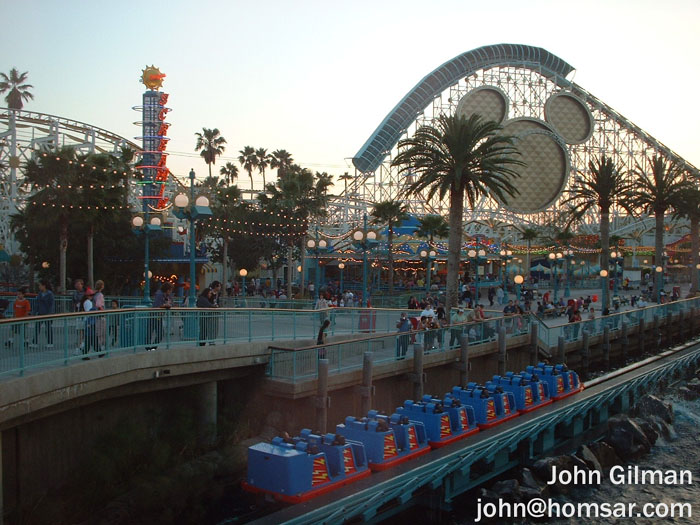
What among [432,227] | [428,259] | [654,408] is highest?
[432,227]

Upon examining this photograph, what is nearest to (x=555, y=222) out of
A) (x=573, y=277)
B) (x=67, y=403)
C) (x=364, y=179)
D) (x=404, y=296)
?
(x=573, y=277)

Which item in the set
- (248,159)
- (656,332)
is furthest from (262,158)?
(656,332)

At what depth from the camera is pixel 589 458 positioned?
63.8ft

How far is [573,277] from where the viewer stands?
8731 cm

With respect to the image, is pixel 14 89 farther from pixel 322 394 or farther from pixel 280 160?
pixel 322 394

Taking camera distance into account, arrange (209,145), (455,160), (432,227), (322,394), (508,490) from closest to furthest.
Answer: (508,490) → (322,394) → (455,160) → (432,227) → (209,145)

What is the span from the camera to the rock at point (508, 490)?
16672 mm

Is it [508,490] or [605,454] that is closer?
[508,490]

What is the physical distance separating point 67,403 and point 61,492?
194 centimetres

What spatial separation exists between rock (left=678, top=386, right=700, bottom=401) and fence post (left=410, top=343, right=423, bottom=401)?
14984 mm

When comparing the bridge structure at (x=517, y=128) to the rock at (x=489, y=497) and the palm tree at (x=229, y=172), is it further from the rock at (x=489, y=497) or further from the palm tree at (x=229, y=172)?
the rock at (x=489, y=497)

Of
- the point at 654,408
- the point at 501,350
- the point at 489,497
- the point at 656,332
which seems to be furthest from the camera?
the point at 656,332

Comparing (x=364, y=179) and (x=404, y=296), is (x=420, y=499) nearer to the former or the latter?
(x=404, y=296)

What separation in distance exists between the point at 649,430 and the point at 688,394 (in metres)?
8.61
